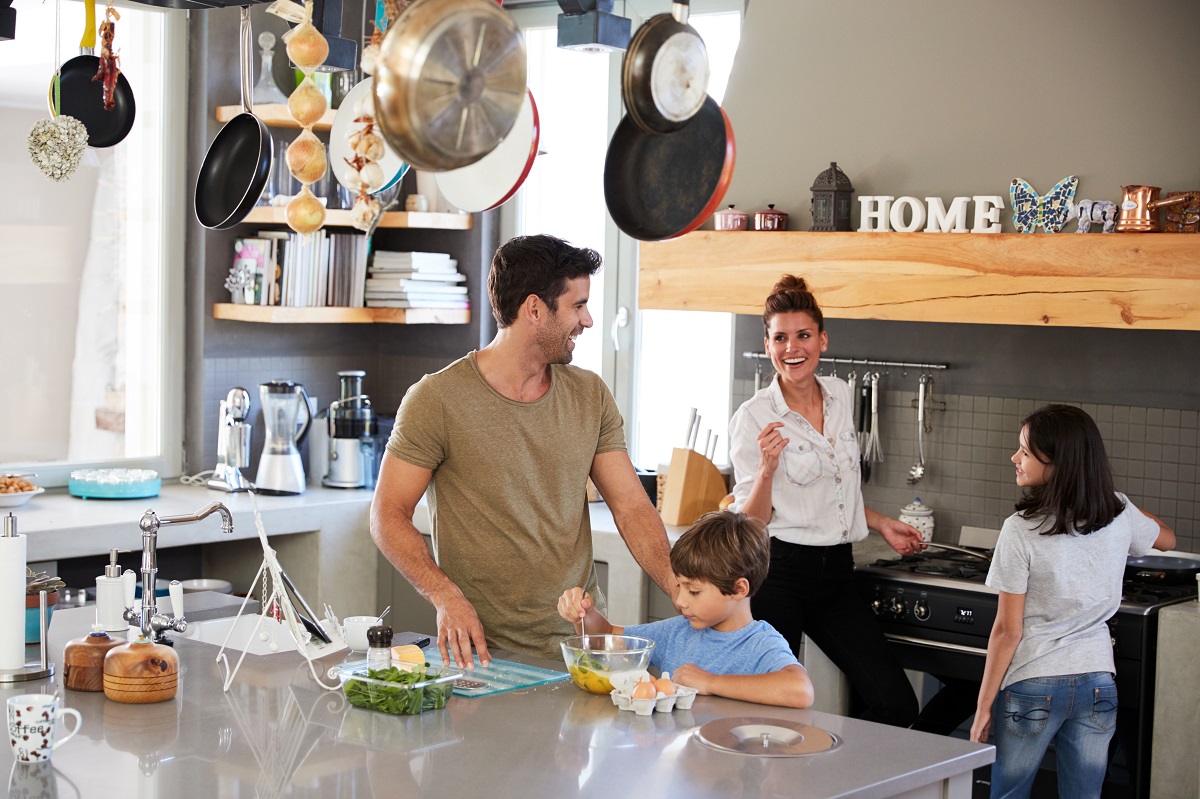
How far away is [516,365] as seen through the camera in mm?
3096

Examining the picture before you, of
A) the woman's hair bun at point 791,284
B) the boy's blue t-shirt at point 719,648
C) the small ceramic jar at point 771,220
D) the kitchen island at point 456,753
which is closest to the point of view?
the kitchen island at point 456,753

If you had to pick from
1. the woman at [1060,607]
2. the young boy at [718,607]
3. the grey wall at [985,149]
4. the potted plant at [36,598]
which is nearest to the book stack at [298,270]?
the grey wall at [985,149]

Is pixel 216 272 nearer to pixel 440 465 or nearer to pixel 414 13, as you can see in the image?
pixel 440 465

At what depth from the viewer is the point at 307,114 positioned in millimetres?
2461

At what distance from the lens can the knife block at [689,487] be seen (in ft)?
14.7

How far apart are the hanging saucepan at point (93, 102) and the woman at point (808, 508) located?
173cm

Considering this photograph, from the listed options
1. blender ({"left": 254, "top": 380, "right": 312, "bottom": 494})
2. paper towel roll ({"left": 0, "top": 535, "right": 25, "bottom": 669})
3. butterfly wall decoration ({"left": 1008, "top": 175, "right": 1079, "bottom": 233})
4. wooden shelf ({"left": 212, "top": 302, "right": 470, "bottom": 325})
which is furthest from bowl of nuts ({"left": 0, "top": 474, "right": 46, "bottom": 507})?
butterfly wall decoration ({"left": 1008, "top": 175, "right": 1079, "bottom": 233})

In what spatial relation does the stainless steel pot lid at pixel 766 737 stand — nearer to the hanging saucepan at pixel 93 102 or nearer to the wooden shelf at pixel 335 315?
the hanging saucepan at pixel 93 102

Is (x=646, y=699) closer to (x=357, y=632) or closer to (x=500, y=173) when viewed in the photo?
(x=357, y=632)

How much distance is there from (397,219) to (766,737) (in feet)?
11.3

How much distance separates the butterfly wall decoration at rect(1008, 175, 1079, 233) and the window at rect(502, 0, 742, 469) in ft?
4.27

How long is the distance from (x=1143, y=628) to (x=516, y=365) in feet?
5.51

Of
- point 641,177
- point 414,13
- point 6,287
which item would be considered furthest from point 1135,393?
point 6,287

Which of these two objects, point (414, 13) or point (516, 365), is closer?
point (414, 13)
